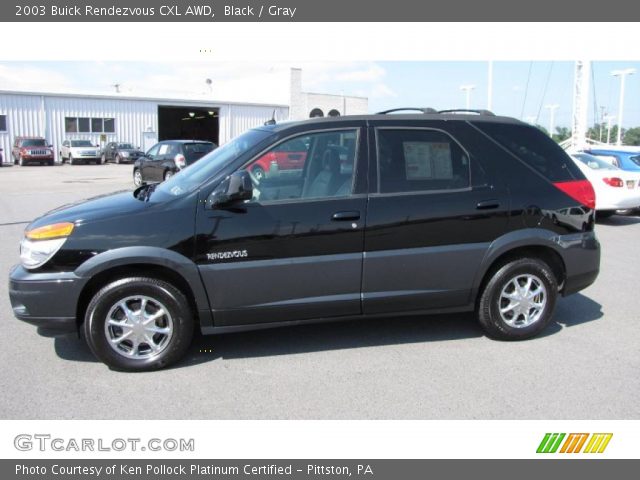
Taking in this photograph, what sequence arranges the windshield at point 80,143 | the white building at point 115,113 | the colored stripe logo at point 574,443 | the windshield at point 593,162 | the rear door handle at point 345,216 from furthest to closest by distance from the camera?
1. the white building at point 115,113
2. the windshield at point 80,143
3. the windshield at point 593,162
4. the rear door handle at point 345,216
5. the colored stripe logo at point 574,443

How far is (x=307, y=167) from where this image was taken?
4.75m

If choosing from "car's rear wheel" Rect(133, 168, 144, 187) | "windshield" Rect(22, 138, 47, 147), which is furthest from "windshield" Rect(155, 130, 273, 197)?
"windshield" Rect(22, 138, 47, 147)

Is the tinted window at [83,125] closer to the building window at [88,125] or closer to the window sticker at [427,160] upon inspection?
the building window at [88,125]

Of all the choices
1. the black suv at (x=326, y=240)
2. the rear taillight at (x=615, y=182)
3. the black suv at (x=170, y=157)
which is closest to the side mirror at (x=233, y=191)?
the black suv at (x=326, y=240)

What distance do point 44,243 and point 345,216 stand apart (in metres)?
2.22

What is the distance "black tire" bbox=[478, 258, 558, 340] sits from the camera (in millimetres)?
5012

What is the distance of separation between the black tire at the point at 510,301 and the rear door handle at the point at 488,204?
0.53 meters

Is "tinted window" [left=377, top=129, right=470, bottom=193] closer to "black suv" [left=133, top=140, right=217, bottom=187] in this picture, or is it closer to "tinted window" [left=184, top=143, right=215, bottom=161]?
"black suv" [left=133, top=140, right=217, bottom=187]

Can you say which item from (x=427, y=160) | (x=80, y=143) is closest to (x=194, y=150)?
(x=427, y=160)

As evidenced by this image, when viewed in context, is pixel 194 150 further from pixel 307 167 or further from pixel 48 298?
pixel 48 298

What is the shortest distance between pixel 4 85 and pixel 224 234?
141 ft

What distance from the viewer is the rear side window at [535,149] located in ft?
16.7

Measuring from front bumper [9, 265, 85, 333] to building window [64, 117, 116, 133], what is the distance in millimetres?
39488

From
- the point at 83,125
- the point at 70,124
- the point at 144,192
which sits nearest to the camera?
the point at 144,192
